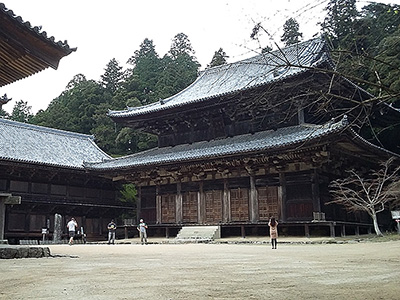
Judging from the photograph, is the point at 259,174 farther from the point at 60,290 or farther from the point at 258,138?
the point at 60,290

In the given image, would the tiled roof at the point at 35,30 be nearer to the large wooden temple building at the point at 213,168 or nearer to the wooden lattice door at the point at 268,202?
the large wooden temple building at the point at 213,168

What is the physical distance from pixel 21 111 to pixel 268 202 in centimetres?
5795

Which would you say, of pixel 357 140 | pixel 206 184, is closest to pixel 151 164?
pixel 206 184

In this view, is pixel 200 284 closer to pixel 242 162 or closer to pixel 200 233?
pixel 242 162

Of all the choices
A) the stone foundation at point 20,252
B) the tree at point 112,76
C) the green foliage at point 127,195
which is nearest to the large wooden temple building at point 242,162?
the green foliage at point 127,195

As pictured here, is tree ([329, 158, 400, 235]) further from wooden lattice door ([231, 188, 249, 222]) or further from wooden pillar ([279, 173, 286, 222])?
wooden lattice door ([231, 188, 249, 222])

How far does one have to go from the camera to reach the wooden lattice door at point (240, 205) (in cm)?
2300

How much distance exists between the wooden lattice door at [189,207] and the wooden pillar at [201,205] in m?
0.31

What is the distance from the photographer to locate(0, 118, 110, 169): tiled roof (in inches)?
1134

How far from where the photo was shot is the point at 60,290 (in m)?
4.62

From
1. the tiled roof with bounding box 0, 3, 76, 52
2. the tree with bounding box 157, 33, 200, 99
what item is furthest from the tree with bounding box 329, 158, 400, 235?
the tree with bounding box 157, 33, 200, 99

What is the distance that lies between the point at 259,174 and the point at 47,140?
61.6 feet

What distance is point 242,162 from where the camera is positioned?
22.5 m

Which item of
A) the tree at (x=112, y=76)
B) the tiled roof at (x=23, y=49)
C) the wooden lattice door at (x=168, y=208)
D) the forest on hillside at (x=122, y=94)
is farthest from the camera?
the tree at (x=112, y=76)
